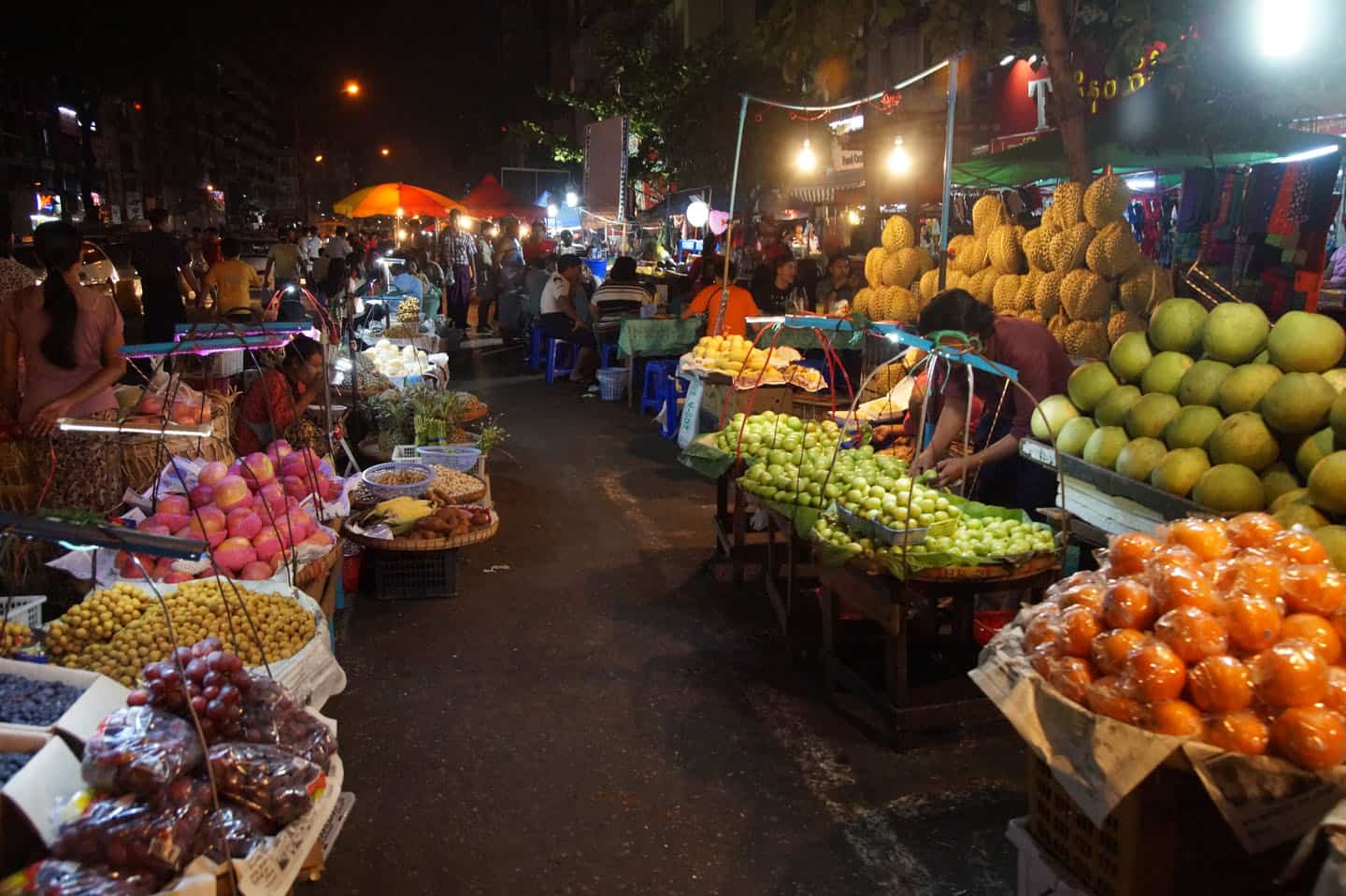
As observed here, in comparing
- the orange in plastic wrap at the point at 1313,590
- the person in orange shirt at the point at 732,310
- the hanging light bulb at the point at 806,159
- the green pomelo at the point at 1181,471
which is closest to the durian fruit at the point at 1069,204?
the green pomelo at the point at 1181,471

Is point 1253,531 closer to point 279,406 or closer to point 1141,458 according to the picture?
point 1141,458

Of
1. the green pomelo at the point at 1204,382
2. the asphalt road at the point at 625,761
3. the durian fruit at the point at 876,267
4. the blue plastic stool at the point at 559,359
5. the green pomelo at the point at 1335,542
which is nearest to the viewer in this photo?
the green pomelo at the point at 1335,542

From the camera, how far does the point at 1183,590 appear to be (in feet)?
8.07

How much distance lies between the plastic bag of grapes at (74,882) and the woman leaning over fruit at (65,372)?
3.44 metres

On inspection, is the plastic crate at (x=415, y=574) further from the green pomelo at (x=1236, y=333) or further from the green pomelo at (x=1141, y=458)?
the green pomelo at (x=1236, y=333)

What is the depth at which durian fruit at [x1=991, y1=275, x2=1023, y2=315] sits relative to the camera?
6.94 metres

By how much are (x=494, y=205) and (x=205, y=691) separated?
20733mm

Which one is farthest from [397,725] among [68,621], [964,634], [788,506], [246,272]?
[246,272]

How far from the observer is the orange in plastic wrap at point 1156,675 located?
2283 millimetres

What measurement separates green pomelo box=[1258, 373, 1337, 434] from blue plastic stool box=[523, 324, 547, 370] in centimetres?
1268

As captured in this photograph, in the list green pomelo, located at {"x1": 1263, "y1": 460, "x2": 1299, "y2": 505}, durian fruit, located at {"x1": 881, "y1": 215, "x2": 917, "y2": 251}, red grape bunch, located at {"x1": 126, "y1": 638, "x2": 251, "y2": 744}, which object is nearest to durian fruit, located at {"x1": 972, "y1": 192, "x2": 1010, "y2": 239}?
durian fruit, located at {"x1": 881, "y1": 215, "x2": 917, "y2": 251}

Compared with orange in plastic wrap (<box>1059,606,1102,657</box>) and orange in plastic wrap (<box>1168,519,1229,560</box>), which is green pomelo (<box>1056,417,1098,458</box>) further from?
orange in plastic wrap (<box>1059,606,1102,657</box>)

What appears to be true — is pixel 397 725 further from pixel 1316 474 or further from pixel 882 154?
pixel 882 154

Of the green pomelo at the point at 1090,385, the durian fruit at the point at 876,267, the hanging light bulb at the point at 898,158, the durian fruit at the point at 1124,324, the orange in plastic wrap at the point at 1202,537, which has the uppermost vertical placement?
the hanging light bulb at the point at 898,158
